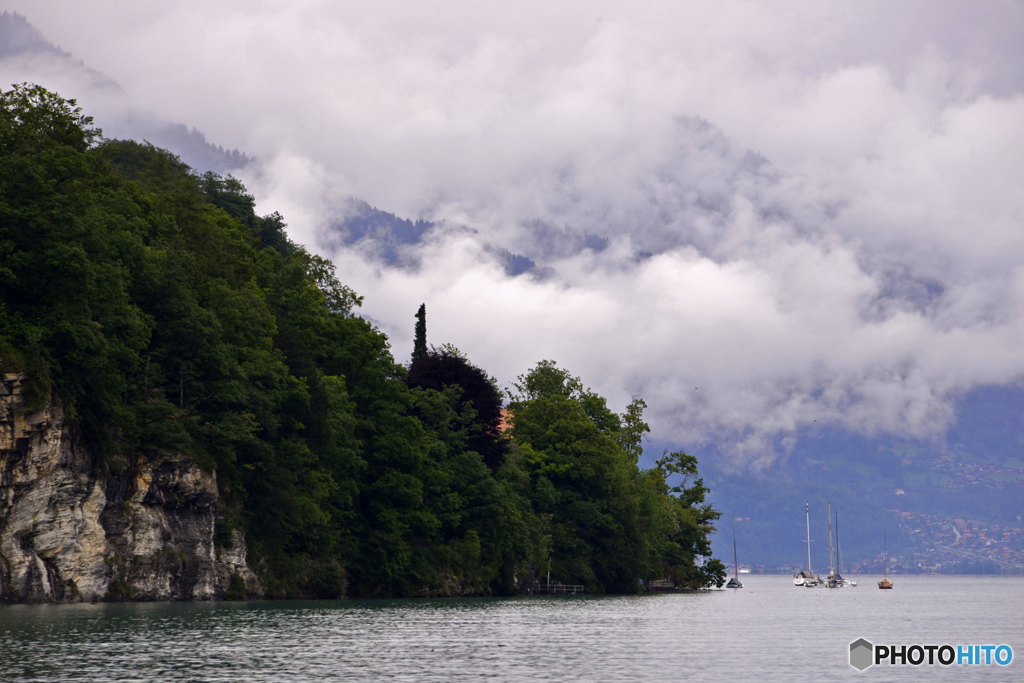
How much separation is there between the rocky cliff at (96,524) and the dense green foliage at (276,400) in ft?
4.39

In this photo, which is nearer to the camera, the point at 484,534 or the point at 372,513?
the point at 372,513

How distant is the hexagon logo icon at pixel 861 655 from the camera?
3631 centimetres

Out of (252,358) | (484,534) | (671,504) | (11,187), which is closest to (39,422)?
(11,187)

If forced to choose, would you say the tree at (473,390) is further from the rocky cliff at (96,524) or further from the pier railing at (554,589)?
the rocky cliff at (96,524)

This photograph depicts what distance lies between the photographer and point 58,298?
58594 millimetres

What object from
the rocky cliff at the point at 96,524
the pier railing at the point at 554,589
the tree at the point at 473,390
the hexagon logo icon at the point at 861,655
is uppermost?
the tree at the point at 473,390

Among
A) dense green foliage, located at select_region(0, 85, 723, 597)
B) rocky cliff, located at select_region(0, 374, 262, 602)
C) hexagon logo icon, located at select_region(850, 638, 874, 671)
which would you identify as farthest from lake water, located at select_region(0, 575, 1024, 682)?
dense green foliage, located at select_region(0, 85, 723, 597)

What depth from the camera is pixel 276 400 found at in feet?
249

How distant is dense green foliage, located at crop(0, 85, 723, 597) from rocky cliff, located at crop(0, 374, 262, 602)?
1.34 m

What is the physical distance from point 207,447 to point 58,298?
1571 centimetres

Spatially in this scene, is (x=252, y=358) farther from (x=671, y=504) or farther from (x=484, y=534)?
(x=671, y=504)

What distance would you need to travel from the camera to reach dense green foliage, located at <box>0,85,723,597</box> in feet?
193

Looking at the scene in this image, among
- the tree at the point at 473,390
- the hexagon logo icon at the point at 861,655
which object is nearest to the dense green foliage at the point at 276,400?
the tree at the point at 473,390

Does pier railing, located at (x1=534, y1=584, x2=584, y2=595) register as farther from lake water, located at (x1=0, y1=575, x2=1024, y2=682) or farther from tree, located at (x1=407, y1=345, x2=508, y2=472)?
lake water, located at (x1=0, y1=575, x2=1024, y2=682)
